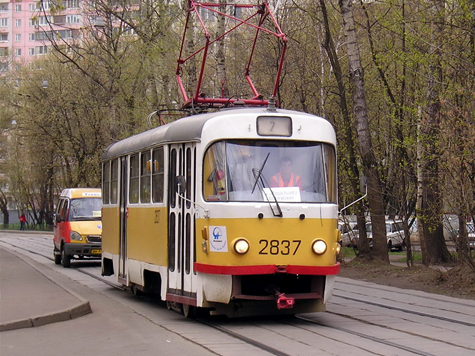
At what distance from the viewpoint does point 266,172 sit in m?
11.7

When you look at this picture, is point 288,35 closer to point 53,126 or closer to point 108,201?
point 108,201

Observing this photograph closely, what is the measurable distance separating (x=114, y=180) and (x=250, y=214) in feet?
21.1

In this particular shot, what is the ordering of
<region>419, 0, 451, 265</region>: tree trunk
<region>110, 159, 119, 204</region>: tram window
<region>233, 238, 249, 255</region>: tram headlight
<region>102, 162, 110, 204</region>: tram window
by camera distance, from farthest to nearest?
1. <region>102, 162, 110, 204</region>: tram window
2. <region>419, 0, 451, 265</region>: tree trunk
3. <region>110, 159, 119, 204</region>: tram window
4. <region>233, 238, 249, 255</region>: tram headlight

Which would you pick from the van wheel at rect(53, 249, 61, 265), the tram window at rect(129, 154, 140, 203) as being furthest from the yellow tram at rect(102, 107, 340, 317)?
the van wheel at rect(53, 249, 61, 265)

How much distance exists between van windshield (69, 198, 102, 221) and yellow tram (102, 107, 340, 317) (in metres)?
13.3

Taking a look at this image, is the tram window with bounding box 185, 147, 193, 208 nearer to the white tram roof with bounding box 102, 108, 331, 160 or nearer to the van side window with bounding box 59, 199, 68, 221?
the white tram roof with bounding box 102, 108, 331, 160

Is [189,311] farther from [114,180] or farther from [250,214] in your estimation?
[114,180]

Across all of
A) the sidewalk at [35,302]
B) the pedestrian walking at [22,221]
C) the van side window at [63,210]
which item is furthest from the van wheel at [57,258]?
the pedestrian walking at [22,221]

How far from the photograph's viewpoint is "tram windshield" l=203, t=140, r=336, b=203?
38.0 ft

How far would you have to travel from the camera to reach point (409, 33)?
19.8 metres

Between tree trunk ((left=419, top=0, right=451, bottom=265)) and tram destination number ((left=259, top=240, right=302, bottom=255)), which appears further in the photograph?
tree trunk ((left=419, top=0, right=451, bottom=265))

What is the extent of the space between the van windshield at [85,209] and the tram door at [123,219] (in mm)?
9756

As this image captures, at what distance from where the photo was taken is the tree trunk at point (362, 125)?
74.1 ft

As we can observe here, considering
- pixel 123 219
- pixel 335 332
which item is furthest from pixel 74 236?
pixel 335 332
